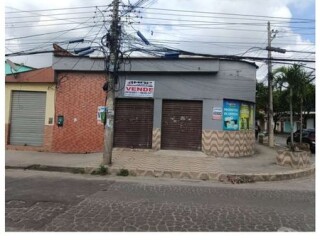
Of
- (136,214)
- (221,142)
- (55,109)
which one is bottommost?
(136,214)

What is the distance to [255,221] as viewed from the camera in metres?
5.49

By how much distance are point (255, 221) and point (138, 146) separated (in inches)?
394

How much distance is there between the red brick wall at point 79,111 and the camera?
15219 millimetres

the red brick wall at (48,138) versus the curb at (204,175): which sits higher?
the red brick wall at (48,138)

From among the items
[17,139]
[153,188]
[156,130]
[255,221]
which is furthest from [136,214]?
[17,139]

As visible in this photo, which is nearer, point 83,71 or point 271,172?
point 271,172

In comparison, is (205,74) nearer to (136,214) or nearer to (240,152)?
(240,152)

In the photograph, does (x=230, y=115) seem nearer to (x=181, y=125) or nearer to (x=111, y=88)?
(x=181, y=125)

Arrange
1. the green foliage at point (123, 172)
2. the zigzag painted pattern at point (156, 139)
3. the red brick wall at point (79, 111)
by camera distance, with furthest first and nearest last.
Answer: the red brick wall at point (79, 111)
the zigzag painted pattern at point (156, 139)
the green foliage at point (123, 172)

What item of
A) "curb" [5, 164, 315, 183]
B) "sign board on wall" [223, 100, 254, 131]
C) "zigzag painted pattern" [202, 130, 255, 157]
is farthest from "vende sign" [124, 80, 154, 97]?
"curb" [5, 164, 315, 183]

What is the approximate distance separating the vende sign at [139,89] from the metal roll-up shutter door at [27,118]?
14.0 ft

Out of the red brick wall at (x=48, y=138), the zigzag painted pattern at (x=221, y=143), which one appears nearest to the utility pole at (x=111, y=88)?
the zigzag painted pattern at (x=221, y=143)

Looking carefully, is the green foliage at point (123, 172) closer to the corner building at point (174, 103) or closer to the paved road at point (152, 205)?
the paved road at point (152, 205)

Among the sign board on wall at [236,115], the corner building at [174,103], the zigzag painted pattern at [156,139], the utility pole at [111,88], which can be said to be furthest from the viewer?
the zigzag painted pattern at [156,139]
